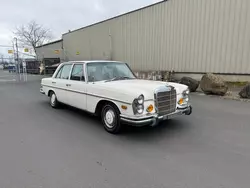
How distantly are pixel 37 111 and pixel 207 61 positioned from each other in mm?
9874

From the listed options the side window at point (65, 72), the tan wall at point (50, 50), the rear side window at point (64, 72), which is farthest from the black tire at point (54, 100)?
the tan wall at point (50, 50)

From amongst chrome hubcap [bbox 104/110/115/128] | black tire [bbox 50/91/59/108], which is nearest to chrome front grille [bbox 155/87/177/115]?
chrome hubcap [bbox 104/110/115/128]

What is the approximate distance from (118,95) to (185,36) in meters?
9.82

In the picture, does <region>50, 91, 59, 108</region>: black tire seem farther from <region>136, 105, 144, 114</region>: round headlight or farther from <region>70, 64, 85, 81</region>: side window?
<region>136, 105, 144, 114</region>: round headlight

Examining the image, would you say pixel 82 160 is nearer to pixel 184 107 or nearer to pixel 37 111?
pixel 184 107

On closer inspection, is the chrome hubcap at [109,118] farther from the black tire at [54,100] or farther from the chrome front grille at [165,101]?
the black tire at [54,100]

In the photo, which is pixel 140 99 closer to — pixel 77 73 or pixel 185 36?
pixel 77 73

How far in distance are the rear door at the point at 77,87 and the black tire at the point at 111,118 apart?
847 millimetres

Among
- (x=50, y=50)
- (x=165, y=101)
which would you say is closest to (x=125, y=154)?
(x=165, y=101)

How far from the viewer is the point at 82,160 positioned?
9.56ft

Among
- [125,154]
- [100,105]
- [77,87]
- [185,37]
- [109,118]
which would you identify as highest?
[185,37]

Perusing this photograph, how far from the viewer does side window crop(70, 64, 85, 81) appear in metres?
4.85

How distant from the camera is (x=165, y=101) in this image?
3.81 metres

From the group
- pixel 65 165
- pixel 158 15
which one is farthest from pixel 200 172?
pixel 158 15
